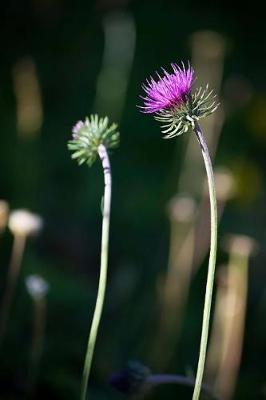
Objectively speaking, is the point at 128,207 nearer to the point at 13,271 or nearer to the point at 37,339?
the point at 13,271

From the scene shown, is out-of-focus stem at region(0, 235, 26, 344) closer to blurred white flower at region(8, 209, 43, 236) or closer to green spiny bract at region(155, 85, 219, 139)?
blurred white flower at region(8, 209, 43, 236)

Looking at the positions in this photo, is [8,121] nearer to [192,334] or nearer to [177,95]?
[192,334]

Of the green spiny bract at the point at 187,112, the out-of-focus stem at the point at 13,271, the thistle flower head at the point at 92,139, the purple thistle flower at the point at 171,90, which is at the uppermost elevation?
the purple thistle flower at the point at 171,90

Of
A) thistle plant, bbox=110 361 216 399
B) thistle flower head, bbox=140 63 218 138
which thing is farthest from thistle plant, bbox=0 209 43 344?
thistle flower head, bbox=140 63 218 138

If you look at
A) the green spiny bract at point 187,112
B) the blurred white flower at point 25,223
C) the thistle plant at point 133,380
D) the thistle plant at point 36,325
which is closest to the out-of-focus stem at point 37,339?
A: the thistle plant at point 36,325

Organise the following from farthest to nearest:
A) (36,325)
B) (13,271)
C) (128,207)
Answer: (128,207) → (13,271) → (36,325)

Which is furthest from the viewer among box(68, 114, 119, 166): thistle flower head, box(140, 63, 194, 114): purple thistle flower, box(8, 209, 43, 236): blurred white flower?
box(8, 209, 43, 236): blurred white flower

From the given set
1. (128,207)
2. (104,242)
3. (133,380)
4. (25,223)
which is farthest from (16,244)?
(104,242)

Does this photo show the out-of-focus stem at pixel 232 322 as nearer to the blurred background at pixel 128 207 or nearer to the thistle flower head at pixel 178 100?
the blurred background at pixel 128 207
